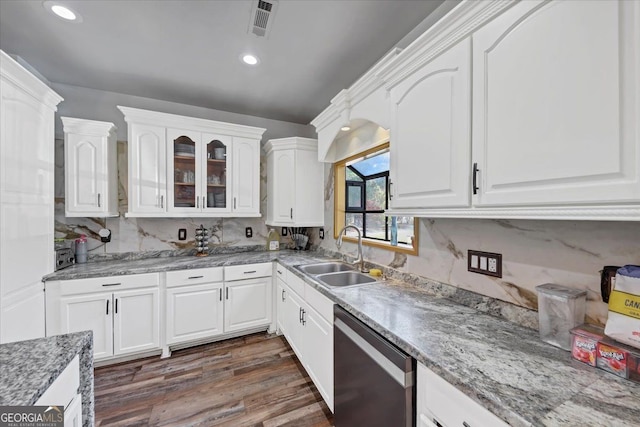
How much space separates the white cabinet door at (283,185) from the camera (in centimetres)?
306

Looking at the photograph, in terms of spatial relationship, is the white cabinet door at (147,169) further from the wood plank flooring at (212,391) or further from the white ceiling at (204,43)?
the wood plank flooring at (212,391)

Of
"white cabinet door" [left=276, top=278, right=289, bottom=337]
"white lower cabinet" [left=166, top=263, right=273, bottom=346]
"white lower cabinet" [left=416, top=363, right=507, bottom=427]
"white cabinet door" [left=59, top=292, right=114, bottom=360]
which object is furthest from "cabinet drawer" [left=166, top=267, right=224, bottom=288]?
"white lower cabinet" [left=416, top=363, right=507, bottom=427]

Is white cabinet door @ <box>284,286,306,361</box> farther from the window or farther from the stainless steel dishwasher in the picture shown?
the window

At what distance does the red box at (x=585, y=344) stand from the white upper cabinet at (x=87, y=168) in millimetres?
3325

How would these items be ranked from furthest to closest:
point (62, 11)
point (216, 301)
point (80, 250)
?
1. point (216, 301)
2. point (80, 250)
3. point (62, 11)

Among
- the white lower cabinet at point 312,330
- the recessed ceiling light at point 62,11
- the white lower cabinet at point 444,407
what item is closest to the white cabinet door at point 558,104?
the white lower cabinet at point 444,407

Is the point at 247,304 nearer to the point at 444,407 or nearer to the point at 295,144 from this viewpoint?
the point at 295,144

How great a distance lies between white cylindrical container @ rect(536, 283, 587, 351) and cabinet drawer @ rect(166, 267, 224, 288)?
98.2 inches

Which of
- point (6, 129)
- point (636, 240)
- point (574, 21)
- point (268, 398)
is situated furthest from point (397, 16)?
point (268, 398)

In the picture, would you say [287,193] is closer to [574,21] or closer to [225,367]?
[225,367]

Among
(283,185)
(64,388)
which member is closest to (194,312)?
(283,185)

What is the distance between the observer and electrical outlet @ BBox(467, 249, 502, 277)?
130 centimetres

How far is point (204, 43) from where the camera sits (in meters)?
1.96

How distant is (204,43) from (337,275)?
2.12m
